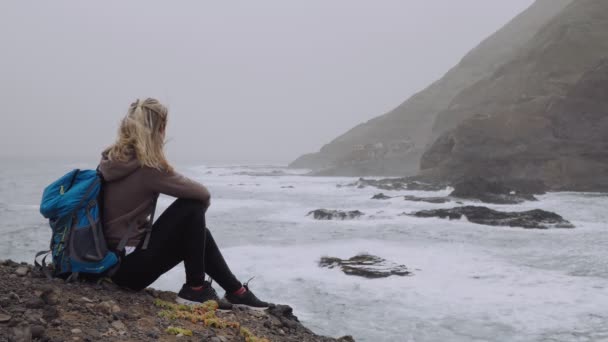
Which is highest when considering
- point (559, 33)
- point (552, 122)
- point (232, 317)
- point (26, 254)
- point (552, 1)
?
point (552, 1)

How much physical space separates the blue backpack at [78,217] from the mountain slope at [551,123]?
35.9 meters

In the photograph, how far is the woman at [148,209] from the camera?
4113 mm

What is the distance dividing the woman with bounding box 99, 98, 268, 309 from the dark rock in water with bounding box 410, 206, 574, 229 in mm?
17751

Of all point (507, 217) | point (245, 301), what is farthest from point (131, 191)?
point (507, 217)

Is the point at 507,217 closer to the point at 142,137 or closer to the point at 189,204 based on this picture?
the point at 189,204

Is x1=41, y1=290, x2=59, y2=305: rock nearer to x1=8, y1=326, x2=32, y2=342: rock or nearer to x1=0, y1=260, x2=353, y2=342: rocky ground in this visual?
x1=0, y1=260, x2=353, y2=342: rocky ground

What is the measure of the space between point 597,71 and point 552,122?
474 cm

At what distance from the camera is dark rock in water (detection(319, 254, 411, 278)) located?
1220cm

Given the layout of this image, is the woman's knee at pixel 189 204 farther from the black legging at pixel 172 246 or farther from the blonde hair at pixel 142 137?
the blonde hair at pixel 142 137

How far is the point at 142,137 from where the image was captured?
4.07m

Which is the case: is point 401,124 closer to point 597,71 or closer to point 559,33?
point 559,33

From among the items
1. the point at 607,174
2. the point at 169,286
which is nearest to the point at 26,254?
the point at 169,286

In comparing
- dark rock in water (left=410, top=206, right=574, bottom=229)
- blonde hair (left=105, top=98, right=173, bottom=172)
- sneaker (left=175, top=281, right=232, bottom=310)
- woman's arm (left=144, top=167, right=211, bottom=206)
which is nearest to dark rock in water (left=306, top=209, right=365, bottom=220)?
dark rock in water (left=410, top=206, right=574, bottom=229)

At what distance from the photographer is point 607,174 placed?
112 ft
